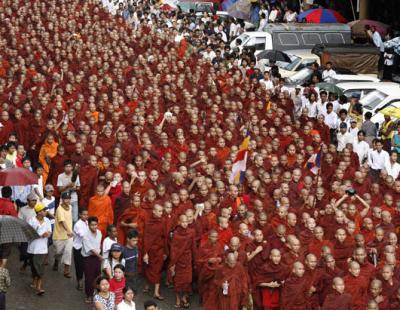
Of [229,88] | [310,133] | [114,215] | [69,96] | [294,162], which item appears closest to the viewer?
[114,215]

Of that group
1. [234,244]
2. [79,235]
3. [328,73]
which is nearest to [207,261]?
[234,244]

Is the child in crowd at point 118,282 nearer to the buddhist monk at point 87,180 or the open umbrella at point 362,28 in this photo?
the buddhist monk at point 87,180

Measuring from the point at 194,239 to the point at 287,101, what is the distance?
9058 mm

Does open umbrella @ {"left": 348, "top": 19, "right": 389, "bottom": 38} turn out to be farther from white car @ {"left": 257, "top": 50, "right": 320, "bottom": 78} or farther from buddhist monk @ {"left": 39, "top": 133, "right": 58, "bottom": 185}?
buddhist monk @ {"left": 39, "top": 133, "right": 58, "bottom": 185}

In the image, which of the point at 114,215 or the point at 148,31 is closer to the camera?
the point at 114,215

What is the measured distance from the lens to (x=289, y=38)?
32.5m

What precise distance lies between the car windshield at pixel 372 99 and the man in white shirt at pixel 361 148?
2.62 meters

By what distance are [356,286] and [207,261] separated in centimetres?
195

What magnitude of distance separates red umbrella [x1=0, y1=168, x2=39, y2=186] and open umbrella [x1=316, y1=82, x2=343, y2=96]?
34.1 ft

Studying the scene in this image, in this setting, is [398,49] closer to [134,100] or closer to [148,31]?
[148,31]

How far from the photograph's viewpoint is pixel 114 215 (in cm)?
1670

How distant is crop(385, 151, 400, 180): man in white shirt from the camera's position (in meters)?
19.9

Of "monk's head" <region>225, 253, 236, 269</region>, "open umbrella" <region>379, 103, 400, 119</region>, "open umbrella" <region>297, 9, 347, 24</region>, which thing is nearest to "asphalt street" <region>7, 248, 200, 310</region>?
"monk's head" <region>225, 253, 236, 269</region>

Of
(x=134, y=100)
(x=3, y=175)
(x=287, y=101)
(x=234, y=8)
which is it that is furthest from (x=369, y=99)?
(x=234, y=8)
